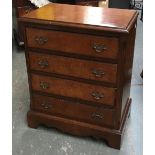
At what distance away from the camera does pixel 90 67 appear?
1.56 metres

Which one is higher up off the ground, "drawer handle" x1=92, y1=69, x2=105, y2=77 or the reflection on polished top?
the reflection on polished top

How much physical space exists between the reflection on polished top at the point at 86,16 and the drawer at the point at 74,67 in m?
0.23

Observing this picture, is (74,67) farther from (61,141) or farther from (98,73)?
(61,141)

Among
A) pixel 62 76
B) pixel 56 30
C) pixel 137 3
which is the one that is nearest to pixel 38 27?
pixel 56 30

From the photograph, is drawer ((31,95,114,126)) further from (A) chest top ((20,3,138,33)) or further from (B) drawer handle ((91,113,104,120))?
(A) chest top ((20,3,138,33))

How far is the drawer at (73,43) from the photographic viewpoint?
146 cm

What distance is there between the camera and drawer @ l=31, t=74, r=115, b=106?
1610 mm

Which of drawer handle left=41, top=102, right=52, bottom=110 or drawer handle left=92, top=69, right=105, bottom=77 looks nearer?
drawer handle left=92, top=69, right=105, bottom=77

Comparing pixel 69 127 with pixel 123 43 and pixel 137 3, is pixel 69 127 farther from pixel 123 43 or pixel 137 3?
pixel 137 3

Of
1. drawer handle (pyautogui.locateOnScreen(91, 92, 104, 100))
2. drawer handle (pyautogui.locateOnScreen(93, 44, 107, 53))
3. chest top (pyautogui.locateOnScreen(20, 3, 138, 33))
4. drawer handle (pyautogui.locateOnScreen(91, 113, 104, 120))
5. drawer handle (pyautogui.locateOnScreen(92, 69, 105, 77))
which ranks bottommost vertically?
drawer handle (pyautogui.locateOnScreen(91, 113, 104, 120))

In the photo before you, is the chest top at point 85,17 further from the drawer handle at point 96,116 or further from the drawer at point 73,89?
the drawer handle at point 96,116

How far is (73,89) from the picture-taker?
1.67m

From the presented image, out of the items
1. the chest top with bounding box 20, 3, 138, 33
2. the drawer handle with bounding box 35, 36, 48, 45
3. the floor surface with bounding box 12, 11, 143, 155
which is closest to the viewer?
the chest top with bounding box 20, 3, 138, 33

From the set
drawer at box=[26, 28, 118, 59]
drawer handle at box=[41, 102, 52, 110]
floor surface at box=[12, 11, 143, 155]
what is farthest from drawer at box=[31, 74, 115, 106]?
floor surface at box=[12, 11, 143, 155]
